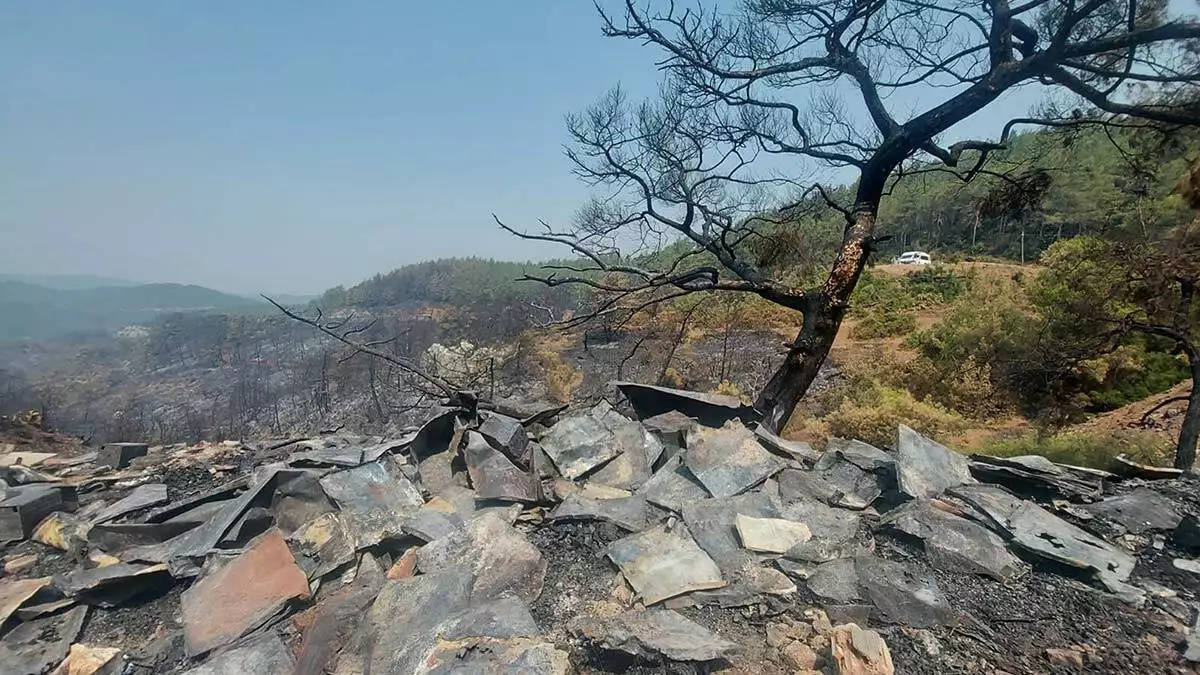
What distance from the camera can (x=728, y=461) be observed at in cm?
356

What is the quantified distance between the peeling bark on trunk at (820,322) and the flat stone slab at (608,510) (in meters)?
2.19

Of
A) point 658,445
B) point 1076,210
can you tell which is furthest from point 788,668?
point 1076,210

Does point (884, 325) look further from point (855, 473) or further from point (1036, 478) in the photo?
point (855, 473)

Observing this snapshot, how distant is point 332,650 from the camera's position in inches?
85.9

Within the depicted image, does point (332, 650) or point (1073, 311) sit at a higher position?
point (1073, 311)

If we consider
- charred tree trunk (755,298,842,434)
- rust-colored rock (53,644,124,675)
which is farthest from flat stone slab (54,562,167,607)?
charred tree trunk (755,298,842,434)

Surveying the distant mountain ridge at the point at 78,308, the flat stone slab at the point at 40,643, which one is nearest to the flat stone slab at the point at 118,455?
the flat stone slab at the point at 40,643

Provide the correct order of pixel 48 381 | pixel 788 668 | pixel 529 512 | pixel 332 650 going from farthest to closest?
pixel 48 381 → pixel 529 512 → pixel 332 650 → pixel 788 668

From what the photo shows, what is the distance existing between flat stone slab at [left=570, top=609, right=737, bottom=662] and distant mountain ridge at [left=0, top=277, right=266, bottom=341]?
34290mm

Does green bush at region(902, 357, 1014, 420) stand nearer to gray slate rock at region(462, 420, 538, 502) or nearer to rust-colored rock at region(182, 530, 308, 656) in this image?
gray slate rock at region(462, 420, 538, 502)

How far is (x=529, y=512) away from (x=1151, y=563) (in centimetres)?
326

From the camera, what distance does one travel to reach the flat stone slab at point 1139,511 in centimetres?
310

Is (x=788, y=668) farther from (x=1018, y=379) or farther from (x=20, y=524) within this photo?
(x=1018, y=379)

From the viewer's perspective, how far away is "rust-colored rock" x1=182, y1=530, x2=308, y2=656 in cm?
233
